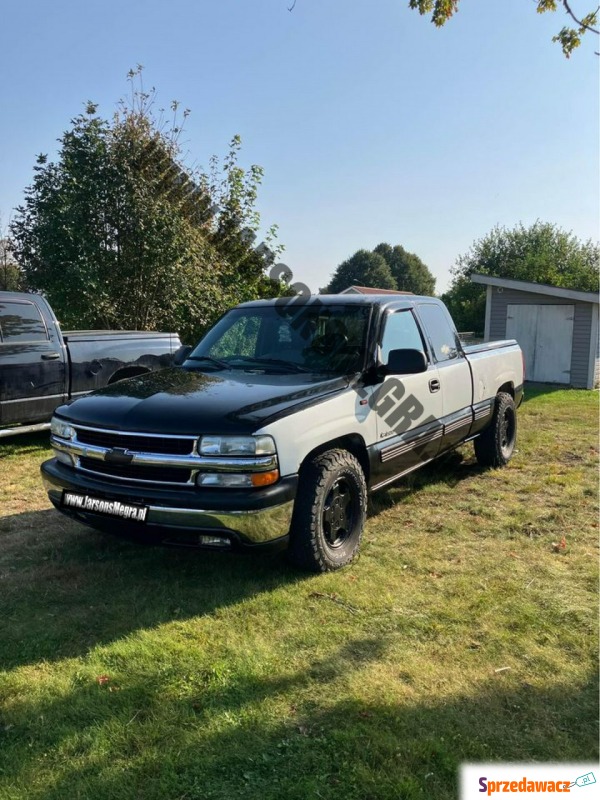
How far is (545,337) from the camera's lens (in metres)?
17.1

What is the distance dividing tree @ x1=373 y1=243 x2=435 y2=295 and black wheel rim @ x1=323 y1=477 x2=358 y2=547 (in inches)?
3103

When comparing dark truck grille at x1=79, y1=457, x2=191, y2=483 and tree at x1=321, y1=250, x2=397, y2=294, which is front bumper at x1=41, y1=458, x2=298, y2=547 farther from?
tree at x1=321, y1=250, x2=397, y2=294

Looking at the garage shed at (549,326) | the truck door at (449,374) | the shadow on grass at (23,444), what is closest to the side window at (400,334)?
the truck door at (449,374)

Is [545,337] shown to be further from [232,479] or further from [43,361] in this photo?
[232,479]

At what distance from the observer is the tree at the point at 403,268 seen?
268ft

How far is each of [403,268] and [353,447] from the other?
8081cm

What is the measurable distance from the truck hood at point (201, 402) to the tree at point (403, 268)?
7870 centimetres

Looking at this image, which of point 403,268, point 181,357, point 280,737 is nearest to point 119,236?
point 181,357

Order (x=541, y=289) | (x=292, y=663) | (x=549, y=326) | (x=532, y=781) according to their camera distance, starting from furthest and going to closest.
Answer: (x=549, y=326) < (x=541, y=289) < (x=292, y=663) < (x=532, y=781)

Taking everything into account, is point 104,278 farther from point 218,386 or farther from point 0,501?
point 218,386

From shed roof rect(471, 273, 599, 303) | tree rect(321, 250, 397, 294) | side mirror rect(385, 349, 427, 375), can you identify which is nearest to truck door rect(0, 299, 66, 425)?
side mirror rect(385, 349, 427, 375)

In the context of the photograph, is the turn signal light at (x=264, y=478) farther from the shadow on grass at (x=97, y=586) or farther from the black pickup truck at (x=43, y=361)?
the black pickup truck at (x=43, y=361)

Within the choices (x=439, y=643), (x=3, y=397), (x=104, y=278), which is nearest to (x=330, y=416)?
(x=439, y=643)

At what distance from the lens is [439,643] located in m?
3.18
